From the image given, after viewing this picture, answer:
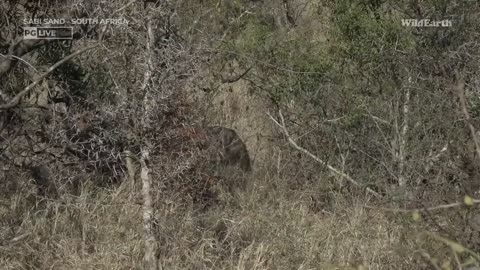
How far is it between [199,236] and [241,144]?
223cm

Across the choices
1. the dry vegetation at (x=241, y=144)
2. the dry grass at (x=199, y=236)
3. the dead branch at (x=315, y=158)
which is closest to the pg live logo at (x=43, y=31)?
the dry vegetation at (x=241, y=144)

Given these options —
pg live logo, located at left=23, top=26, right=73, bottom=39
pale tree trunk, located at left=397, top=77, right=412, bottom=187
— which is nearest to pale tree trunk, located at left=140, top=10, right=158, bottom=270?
pg live logo, located at left=23, top=26, right=73, bottom=39

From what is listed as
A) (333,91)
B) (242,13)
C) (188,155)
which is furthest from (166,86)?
(242,13)

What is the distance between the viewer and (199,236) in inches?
226

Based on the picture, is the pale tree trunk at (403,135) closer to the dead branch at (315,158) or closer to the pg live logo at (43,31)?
the dead branch at (315,158)

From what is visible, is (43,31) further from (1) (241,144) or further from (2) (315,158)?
(2) (315,158)

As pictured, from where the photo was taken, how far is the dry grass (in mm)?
5340

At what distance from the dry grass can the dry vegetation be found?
2 cm

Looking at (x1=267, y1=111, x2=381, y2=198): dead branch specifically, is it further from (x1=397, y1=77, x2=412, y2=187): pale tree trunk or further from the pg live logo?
the pg live logo

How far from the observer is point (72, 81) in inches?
255

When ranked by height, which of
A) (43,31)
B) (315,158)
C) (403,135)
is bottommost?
(315,158)

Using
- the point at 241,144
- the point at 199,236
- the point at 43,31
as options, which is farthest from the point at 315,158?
the point at 43,31

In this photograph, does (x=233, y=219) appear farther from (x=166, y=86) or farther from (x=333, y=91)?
(x=333, y=91)

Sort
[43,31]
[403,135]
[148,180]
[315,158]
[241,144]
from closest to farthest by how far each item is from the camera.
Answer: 1. [148,180]
2. [43,31]
3. [403,135]
4. [315,158]
5. [241,144]
